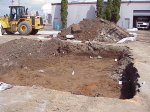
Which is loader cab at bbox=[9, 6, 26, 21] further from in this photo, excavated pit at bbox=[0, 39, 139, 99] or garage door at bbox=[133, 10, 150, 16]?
garage door at bbox=[133, 10, 150, 16]

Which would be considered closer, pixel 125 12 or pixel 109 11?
pixel 109 11

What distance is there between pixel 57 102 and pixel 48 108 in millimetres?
474

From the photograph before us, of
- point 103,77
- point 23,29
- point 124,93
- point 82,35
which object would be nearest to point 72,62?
point 103,77

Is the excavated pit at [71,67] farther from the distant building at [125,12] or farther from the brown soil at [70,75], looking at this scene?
the distant building at [125,12]

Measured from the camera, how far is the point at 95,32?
88.4 feet

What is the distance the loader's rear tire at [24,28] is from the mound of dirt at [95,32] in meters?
4.16

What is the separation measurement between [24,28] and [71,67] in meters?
15.3

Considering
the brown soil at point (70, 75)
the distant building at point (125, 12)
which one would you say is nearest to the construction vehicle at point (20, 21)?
Answer: the brown soil at point (70, 75)

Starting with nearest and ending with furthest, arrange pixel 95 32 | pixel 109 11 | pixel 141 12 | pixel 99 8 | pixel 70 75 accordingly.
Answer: pixel 70 75, pixel 95 32, pixel 109 11, pixel 99 8, pixel 141 12

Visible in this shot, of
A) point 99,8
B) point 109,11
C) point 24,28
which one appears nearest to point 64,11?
point 99,8

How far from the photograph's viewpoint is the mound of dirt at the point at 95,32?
26578mm

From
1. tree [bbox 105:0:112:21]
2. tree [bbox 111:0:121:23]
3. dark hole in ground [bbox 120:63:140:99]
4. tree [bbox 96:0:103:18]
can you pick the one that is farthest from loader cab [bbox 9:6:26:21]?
tree [bbox 111:0:121:23]

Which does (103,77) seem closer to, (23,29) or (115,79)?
(115,79)

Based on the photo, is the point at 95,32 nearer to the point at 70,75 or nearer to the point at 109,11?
the point at 70,75
